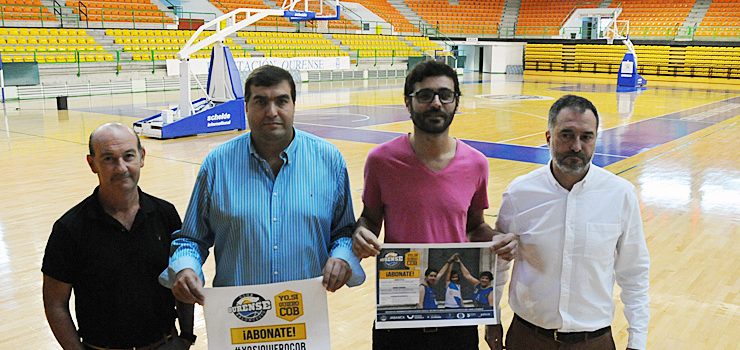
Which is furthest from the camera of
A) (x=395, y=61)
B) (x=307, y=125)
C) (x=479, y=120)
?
(x=395, y=61)

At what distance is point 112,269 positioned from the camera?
7.50 feet

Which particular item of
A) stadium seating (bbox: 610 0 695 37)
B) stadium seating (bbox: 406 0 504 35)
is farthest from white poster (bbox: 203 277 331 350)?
stadium seating (bbox: 406 0 504 35)

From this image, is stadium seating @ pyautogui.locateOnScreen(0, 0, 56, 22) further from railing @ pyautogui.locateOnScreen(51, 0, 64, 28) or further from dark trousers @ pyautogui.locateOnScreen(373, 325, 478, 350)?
dark trousers @ pyautogui.locateOnScreen(373, 325, 478, 350)

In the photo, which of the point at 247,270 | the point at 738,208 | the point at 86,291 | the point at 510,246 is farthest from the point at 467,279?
the point at 738,208

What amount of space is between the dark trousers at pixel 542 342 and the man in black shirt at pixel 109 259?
1367 mm

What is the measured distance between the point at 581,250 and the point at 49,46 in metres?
21.4

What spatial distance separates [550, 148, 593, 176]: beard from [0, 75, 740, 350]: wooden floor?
213 cm

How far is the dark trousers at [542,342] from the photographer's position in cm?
244

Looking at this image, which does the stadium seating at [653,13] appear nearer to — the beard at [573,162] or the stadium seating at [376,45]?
the stadium seating at [376,45]

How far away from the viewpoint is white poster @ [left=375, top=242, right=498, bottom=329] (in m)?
2.40

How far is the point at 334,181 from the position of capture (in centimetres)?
243

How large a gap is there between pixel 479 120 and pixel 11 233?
35.8ft

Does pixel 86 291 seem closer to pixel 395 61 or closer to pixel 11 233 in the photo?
pixel 11 233

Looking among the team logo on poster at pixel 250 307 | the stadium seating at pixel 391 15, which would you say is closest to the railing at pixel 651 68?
the stadium seating at pixel 391 15
